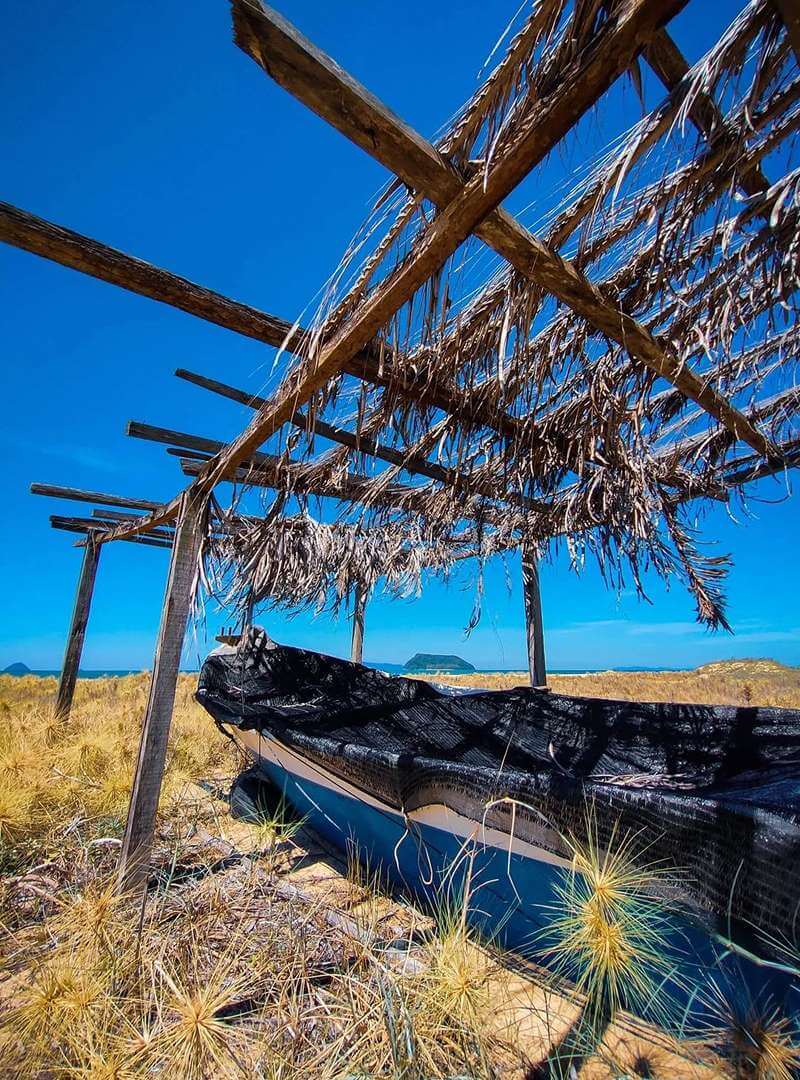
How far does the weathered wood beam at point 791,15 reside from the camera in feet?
2.65

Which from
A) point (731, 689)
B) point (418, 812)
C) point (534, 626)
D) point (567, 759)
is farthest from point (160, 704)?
point (731, 689)

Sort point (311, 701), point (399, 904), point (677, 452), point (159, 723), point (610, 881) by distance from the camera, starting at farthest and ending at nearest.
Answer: point (311, 701) → point (677, 452) → point (159, 723) → point (399, 904) → point (610, 881)

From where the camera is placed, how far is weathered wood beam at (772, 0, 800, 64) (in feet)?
2.65

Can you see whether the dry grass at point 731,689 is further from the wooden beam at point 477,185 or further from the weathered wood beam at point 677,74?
the weathered wood beam at point 677,74

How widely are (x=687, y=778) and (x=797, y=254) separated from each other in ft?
6.71

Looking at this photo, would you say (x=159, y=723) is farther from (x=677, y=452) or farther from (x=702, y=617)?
(x=702, y=617)

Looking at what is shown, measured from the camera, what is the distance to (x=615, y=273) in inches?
60.2

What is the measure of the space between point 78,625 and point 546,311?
4.97 m

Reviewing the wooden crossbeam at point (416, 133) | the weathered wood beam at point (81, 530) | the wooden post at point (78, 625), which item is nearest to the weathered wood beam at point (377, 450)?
the wooden crossbeam at point (416, 133)

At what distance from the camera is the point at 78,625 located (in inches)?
182

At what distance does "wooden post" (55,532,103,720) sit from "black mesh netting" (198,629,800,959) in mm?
1851

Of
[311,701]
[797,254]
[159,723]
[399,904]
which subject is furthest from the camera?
[311,701]

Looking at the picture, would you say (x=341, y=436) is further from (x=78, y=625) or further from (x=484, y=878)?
(x=78, y=625)

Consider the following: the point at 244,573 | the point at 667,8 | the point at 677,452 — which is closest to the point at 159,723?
the point at 244,573
